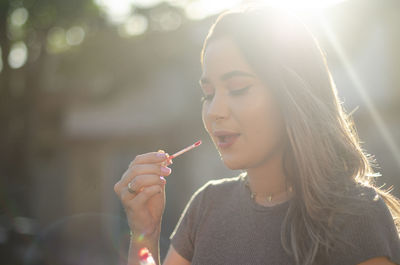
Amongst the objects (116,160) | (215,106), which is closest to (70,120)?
(116,160)

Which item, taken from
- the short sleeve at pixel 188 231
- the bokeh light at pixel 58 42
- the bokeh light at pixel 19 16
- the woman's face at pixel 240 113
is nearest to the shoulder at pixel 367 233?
the woman's face at pixel 240 113

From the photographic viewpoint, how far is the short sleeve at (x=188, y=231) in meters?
1.96

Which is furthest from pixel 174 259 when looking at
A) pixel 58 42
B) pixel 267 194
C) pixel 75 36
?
pixel 58 42

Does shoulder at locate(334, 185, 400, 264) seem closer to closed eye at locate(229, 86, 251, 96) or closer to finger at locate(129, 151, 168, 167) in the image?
closed eye at locate(229, 86, 251, 96)

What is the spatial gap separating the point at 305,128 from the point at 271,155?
0.20 meters

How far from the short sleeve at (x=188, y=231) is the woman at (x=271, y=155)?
0.09 meters

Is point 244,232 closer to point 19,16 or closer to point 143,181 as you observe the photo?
point 143,181

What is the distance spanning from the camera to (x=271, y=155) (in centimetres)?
Result: 177

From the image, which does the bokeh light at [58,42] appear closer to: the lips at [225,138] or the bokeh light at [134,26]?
the bokeh light at [134,26]

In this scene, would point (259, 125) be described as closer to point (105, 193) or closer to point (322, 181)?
point (322, 181)

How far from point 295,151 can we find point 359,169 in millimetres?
276

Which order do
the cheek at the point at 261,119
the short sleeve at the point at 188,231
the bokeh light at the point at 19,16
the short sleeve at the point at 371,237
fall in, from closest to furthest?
the short sleeve at the point at 371,237 → the cheek at the point at 261,119 → the short sleeve at the point at 188,231 → the bokeh light at the point at 19,16

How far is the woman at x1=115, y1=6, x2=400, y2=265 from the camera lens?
5.22 ft

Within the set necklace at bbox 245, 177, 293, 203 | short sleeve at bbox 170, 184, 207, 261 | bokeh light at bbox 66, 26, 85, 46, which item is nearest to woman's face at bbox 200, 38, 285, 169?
necklace at bbox 245, 177, 293, 203
